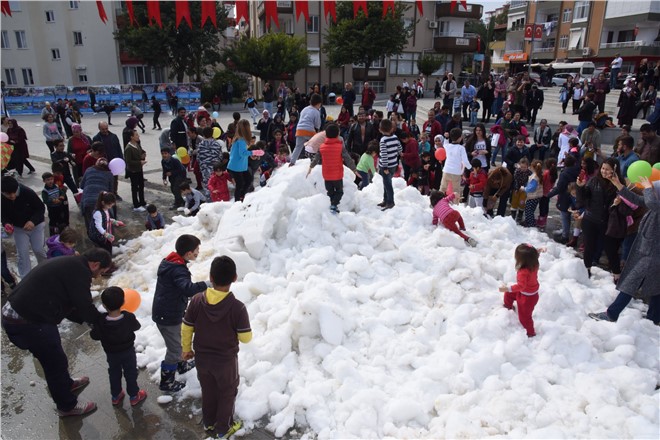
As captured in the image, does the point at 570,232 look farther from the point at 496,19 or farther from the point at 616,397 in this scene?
the point at 496,19

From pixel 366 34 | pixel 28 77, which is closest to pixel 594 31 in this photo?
pixel 366 34

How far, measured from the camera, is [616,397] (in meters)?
4.05

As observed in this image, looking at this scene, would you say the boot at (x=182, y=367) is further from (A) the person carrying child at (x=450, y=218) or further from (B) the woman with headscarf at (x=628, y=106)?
(B) the woman with headscarf at (x=628, y=106)

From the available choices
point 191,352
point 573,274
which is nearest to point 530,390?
point 573,274

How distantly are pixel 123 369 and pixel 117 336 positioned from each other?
464mm

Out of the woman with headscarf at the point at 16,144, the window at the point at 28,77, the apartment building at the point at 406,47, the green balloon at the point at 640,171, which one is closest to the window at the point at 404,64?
the apartment building at the point at 406,47

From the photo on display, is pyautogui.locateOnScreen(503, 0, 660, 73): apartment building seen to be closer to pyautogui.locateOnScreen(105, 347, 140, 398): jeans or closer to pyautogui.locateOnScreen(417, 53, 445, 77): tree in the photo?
pyautogui.locateOnScreen(417, 53, 445, 77): tree

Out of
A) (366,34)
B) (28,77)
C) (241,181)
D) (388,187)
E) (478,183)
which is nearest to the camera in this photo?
(388,187)

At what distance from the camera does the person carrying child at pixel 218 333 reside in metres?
3.57

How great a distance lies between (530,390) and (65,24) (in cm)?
4376

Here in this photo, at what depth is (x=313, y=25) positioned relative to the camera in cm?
4181

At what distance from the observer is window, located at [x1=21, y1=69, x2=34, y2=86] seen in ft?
123

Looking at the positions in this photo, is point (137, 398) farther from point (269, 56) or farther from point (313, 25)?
point (313, 25)

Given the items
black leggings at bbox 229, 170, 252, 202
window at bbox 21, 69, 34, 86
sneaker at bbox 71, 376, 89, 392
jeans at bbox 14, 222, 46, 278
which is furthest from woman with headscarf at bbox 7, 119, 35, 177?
window at bbox 21, 69, 34, 86
